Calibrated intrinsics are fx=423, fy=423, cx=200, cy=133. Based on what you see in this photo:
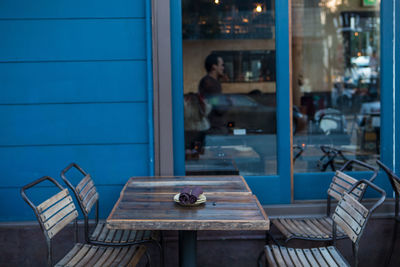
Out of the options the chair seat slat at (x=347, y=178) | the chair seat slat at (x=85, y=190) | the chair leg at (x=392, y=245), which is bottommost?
the chair leg at (x=392, y=245)

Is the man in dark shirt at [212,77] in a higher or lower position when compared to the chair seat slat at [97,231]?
higher

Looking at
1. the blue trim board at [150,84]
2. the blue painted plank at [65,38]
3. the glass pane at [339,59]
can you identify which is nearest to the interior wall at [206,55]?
the blue trim board at [150,84]

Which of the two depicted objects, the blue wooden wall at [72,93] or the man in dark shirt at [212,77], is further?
the man in dark shirt at [212,77]

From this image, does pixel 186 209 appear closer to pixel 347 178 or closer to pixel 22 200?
pixel 347 178

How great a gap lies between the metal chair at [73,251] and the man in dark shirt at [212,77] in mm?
1553

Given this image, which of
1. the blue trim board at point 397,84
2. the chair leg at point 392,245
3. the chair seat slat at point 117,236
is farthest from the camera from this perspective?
the blue trim board at point 397,84

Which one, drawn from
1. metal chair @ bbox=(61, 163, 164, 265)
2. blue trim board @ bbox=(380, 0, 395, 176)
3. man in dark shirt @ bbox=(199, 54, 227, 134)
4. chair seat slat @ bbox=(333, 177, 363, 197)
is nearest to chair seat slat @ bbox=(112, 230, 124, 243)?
metal chair @ bbox=(61, 163, 164, 265)

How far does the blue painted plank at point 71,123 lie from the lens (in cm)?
317

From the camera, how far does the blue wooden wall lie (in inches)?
123

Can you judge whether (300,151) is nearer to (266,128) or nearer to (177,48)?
(266,128)

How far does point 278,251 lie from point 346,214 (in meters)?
0.46

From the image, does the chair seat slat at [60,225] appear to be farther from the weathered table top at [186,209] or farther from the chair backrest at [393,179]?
the chair backrest at [393,179]

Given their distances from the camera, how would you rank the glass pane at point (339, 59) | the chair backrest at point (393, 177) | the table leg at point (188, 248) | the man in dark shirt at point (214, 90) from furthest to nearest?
1. the glass pane at point (339, 59)
2. the man in dark shirt at point (214, 90)
3. the chair backrest at point (393, 177)
4. the table leg at point (188, 248)

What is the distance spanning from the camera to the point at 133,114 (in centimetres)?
318
